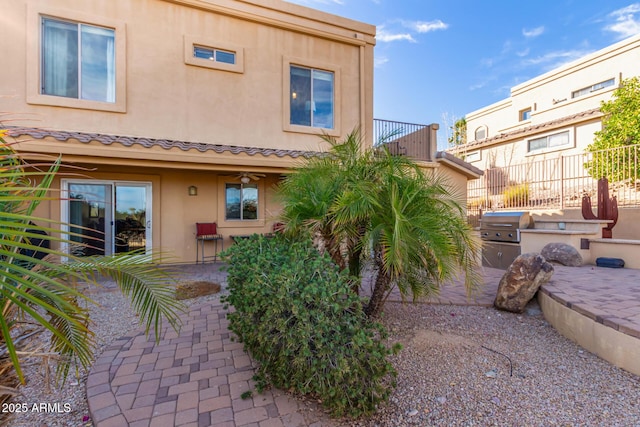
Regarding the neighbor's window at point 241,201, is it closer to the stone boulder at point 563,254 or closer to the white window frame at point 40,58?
the white window frame at point 40,58

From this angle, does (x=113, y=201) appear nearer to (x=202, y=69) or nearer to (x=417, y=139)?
(x=202, y=69)

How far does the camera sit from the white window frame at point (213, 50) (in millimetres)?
7884

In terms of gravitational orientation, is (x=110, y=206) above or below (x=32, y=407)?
above

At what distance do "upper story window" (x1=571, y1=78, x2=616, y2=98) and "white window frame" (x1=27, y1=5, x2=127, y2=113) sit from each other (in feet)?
65.0

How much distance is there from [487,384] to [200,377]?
107 inches

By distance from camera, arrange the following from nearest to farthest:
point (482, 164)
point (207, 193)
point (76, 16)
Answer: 1. point (76, 16)
2. point (207, 193)
3. point (482, 164)

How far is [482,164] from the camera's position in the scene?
17766 millimetres

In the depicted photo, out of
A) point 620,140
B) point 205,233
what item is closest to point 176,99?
point 205,233

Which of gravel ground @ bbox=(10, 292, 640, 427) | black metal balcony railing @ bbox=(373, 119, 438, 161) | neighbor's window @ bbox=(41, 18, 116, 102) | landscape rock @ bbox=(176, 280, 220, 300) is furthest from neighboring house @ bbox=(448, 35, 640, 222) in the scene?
neighbor's window @ bbox=(41, 18, 116, 102)

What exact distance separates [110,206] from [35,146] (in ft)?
7.23

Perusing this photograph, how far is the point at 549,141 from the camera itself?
48.3ft

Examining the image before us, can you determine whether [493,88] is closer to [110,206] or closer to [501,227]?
[501,227]

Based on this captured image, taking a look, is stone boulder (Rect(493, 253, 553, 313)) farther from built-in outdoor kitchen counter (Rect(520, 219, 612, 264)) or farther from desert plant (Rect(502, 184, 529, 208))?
desert plant (Rect(502, 184, 529, 208))

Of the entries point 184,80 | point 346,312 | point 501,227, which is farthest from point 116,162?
point 501,227
